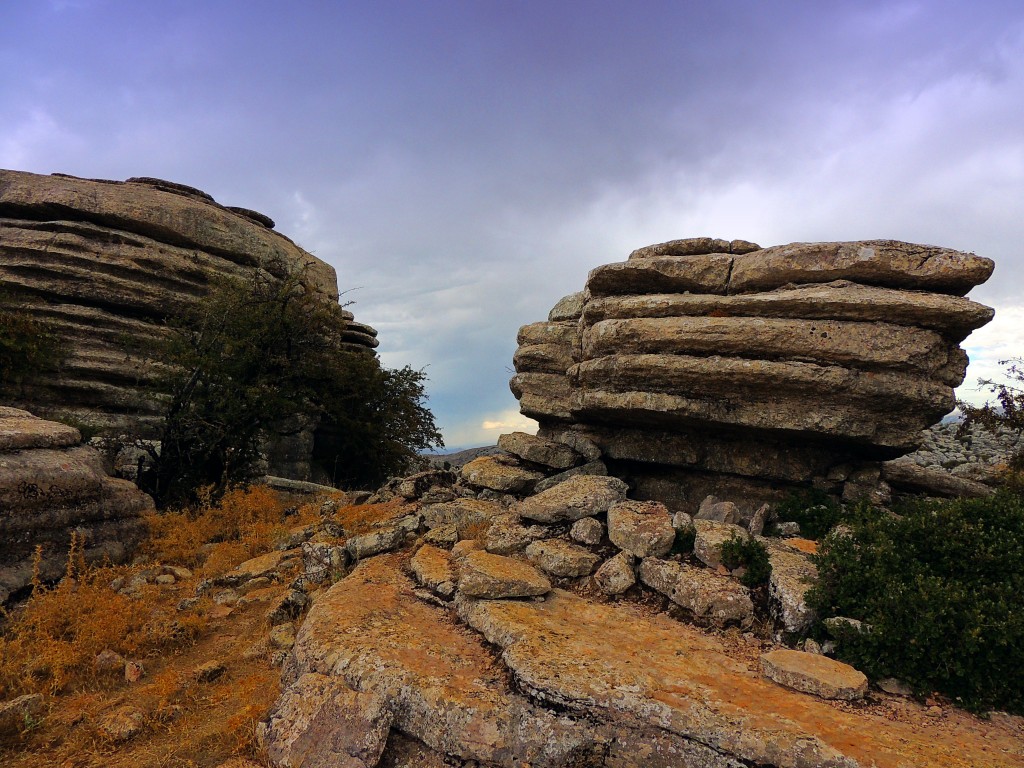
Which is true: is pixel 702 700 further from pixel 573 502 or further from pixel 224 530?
pixel 224 530

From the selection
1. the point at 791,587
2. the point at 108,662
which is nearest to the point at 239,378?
the point at 108,662

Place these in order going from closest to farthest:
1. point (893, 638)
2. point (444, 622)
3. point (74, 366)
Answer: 1. point (893, 638)
2. point (444, 622)
3. point (74, 366)

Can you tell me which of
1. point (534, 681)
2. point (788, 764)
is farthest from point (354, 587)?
point (788, 764)

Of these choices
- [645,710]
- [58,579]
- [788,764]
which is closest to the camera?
[788,764]

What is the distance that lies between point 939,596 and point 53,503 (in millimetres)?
15696

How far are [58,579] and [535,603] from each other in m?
9.71

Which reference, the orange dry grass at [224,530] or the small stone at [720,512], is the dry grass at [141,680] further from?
the small stone at [720,512]

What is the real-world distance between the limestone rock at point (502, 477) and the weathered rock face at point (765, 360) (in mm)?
2439

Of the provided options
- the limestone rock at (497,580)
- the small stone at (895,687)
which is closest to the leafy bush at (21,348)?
the limestone rock at (497,580)

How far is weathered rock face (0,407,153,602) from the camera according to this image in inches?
399

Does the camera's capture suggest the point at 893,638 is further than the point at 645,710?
Yes

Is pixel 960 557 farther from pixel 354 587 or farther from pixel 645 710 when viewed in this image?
pixel 354 587

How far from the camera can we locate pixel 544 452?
14.8 metres

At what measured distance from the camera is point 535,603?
8.35 metres
